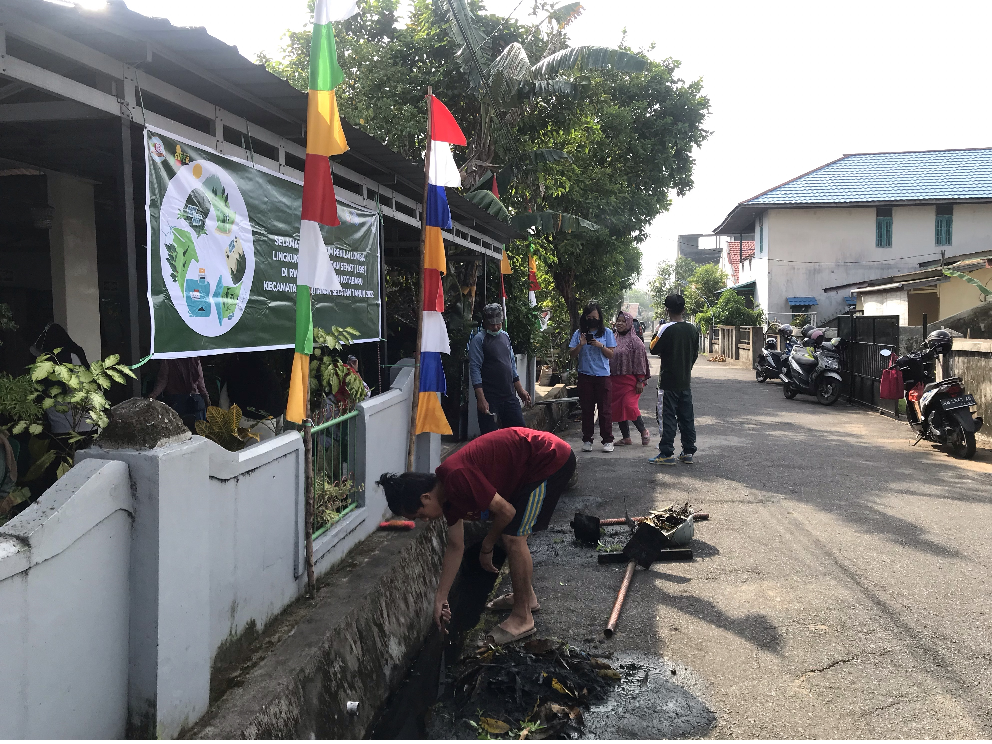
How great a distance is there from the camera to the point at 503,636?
4348mm

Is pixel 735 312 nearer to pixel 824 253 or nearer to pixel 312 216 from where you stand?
pixel 824 253

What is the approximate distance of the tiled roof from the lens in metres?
29.4

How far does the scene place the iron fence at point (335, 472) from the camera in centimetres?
480

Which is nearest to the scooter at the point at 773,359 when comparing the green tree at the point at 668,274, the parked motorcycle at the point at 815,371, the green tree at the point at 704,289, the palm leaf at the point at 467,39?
the parked motorcycle at the point at 815,371

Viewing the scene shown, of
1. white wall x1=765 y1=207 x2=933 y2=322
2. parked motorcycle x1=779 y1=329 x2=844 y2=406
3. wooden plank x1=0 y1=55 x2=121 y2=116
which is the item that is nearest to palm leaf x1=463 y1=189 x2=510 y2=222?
parked motorcycle x1=779 y1=329 x2=844 y2=406

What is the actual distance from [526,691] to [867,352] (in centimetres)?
1294

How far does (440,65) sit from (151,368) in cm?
1075

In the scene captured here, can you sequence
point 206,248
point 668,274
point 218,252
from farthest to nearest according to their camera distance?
1. point 668,274
2. point 218,252
3. point 206,248

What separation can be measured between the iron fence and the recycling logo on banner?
93cm

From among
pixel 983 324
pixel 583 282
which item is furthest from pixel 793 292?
pixel 983 324

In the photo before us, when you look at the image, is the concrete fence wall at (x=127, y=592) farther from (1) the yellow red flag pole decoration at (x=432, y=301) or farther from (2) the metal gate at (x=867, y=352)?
(2) the metal gate at (x=867, y=352)

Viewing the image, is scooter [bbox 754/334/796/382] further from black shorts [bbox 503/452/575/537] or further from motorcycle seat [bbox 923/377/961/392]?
black shorts [bbox 503/452/575/537]

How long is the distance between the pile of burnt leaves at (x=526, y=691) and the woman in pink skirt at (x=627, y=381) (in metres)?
6.53

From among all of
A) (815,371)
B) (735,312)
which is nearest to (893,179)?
(735,312)
